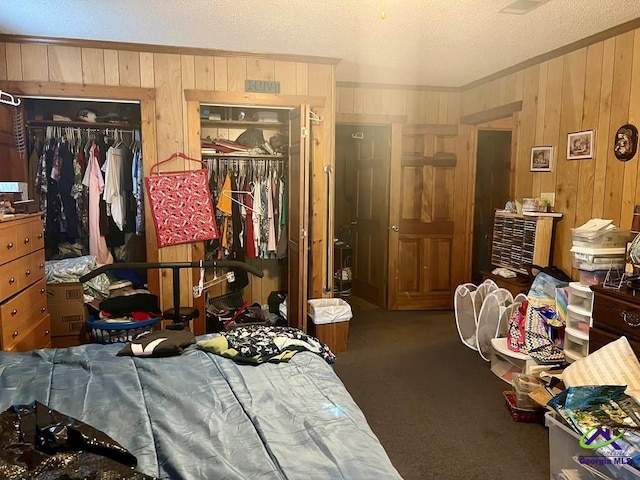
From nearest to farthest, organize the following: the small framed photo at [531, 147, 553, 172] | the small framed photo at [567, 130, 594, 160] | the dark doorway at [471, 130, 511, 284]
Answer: the small framed photo at [567, 130, 594, 160], the small framed photo at [531, 147, 553, 172], the dark doorway at [471, 130, 511, 284]

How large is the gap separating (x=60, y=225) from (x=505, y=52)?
394cm

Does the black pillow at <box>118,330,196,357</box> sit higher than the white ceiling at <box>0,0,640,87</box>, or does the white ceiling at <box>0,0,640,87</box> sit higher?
A: the white ceiling at <box>0,0,640,87</box>

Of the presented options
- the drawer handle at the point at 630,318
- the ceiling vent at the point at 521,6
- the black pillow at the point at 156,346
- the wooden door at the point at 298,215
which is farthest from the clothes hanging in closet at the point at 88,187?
the drawer handle at the point at 630,318

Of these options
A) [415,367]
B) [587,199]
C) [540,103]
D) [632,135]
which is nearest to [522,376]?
[415,367]

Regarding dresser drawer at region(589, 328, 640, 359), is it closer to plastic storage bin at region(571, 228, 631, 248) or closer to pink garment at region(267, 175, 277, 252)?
plastic storage bin at region(571, 228, 631, 248)

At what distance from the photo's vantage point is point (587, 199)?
360 cm

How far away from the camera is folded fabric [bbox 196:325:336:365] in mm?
2084

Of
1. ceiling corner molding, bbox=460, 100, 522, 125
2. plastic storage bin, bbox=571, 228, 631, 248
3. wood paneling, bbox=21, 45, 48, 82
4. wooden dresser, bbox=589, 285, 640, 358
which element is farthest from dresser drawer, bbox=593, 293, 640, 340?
wood paneling, bbox=21, 45, 48, 82

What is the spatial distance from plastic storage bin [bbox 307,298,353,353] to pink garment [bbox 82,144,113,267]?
1893mm

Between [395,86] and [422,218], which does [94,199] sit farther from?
[422,218]

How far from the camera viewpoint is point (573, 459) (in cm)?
215

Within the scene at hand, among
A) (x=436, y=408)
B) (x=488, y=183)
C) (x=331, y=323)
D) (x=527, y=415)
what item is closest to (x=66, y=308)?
(x=331, y=323)

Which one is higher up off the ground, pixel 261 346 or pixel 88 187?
pixel 88 187

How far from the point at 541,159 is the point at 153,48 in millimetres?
3261
